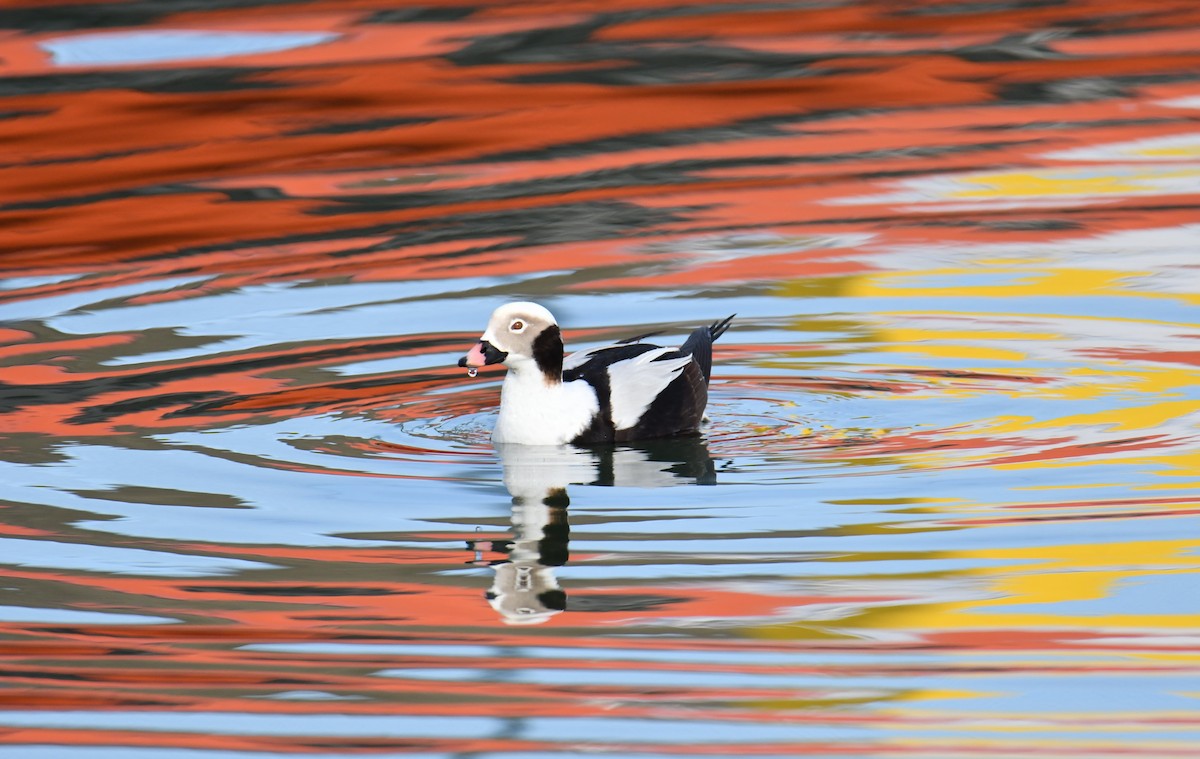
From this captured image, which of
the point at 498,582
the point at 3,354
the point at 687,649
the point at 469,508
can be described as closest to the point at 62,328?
the point at 3,354

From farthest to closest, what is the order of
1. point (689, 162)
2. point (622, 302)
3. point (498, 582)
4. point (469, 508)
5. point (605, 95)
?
1. point (605, 95)
2. point (689, 162)
3. point (622, 302)
4. point (469, 508)
5. point (498, 582)

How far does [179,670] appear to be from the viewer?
5.48m

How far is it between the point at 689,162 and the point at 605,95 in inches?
43.9

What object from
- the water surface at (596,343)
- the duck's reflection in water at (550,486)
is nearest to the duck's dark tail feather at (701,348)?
the water surface at (596,343)

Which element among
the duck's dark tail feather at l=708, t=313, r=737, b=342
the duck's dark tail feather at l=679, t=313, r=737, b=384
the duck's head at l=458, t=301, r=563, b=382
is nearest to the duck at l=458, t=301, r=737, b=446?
the duck's head at l=458, t=301, r=563, b=382

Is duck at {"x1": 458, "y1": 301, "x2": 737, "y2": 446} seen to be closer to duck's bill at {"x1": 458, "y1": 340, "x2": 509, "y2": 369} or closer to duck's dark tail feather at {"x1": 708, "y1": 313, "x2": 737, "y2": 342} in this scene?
duck's bill at {"x1": 458, "y1": 340, "x2": 509, "y2": 369}

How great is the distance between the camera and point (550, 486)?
744cm

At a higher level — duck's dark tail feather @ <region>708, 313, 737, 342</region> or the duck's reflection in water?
duck's dark tail feather @ <region>708, 313, 737, 342</region>

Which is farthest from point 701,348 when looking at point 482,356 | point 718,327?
point 482,356

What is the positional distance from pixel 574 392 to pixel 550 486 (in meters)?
0.65

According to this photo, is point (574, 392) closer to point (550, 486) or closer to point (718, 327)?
point (550, 486)

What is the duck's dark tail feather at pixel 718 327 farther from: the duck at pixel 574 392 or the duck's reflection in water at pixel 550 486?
the duck's reflection in water at pixel 550 486

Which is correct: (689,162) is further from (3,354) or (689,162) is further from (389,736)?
(389,736)

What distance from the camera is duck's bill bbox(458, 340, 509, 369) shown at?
303 inches
